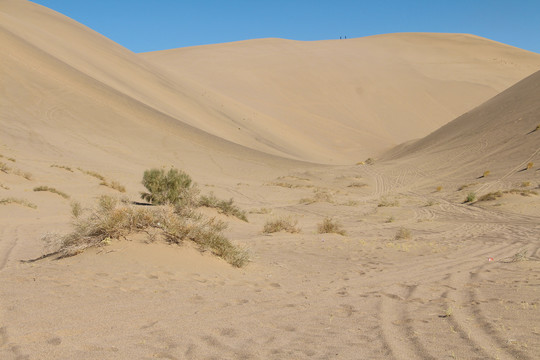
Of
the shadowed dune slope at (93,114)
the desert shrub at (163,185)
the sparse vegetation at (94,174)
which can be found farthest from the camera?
the shadowed dune slope at (93,114)

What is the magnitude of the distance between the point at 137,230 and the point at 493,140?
30818mm

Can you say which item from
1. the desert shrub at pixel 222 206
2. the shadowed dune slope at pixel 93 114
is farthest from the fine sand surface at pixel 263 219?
the desert shrub at pixel 222 206

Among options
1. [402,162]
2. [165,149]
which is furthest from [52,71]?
[402,162]

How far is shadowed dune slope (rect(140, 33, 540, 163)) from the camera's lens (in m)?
55.1

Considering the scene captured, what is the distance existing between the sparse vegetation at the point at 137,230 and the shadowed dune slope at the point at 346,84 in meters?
37.7

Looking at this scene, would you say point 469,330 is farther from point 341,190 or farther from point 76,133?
point 76,133

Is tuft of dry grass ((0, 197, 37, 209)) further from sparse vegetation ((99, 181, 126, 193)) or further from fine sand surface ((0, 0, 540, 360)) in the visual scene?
sparse vegetation ((99, 181, 126, 193))

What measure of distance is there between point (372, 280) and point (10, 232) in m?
7.18

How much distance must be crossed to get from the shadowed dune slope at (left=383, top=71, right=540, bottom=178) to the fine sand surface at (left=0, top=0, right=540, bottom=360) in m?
0.18

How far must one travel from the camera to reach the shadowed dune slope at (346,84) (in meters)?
55.1

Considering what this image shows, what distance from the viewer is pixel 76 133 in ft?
95.1

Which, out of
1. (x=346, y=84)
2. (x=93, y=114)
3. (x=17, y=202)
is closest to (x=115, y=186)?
(x=17, y=202)

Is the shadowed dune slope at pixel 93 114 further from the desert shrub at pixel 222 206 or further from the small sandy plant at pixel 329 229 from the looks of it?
Result: the small sandy plant at pixel 329 229

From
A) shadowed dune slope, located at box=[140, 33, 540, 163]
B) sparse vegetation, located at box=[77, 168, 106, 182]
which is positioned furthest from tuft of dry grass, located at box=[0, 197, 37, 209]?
shadowed dune slope, located at box=[140, 33, 540, 163]
